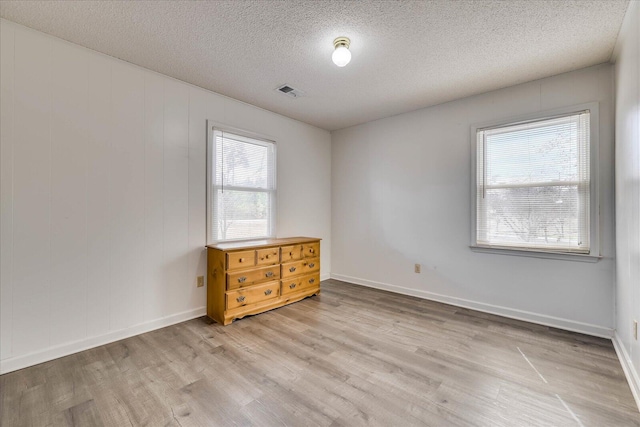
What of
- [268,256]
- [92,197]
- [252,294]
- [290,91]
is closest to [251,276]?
[252,294]

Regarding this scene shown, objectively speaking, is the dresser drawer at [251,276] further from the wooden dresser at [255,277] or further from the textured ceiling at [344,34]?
the textured ceiling at [344,34]

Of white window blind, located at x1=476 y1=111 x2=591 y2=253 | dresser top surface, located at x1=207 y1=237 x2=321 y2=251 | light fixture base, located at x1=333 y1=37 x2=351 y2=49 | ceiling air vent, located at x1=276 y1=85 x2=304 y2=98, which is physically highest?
ceiling air vent, located at x1=276 y1=85 x2=304 y2=98

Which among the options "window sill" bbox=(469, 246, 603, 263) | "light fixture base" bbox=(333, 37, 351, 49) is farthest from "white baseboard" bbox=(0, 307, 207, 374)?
"window sill" bbox=(469, 246, 603, 263)

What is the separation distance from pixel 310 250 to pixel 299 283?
0.46 metres

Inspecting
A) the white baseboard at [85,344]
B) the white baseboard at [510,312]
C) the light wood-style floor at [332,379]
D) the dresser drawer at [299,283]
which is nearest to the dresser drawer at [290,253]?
the dresser drawer at [299,283]

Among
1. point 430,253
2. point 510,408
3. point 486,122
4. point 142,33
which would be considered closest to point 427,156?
point 486,122

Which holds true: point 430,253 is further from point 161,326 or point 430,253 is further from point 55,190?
point 55,190

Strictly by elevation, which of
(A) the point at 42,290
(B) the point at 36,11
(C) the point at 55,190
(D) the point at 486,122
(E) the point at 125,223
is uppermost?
(B) the point at 36,11

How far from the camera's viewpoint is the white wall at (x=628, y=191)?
174cm

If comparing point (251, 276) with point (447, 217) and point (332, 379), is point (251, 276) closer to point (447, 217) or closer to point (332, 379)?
point (332, 379)

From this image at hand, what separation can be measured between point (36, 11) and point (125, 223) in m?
1.61

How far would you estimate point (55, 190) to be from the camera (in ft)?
7.13

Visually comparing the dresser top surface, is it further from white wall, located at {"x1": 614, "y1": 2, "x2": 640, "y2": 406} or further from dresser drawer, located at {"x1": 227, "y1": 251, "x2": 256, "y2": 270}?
white wall, located at {"x1": 614, "y1": 2, "x2": 640, "y2": 406}

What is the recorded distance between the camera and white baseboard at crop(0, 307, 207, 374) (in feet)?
6.55
